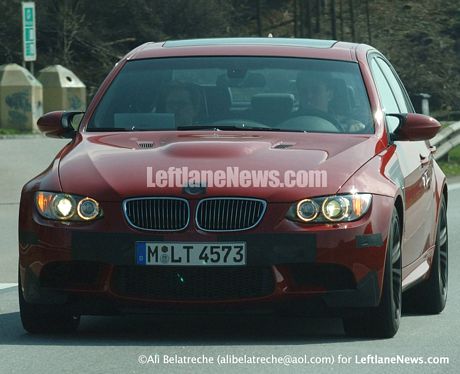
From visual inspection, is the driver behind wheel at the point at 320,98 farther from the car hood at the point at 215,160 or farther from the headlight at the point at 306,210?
the headlight at the point at 306,210

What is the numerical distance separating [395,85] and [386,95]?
0.65m

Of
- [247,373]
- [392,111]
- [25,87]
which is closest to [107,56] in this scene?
[25,87]

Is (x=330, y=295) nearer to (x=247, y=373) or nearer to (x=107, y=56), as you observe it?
(x=247, y=373)

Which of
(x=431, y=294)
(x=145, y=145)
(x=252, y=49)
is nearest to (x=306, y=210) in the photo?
(x=145, y=145)

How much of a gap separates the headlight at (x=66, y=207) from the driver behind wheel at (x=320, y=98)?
157 centimetres

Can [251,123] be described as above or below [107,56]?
above

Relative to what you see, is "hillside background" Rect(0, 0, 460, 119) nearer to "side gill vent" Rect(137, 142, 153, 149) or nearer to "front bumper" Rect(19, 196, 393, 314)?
"side gill vent" Rect(137, 142, 153, 149)

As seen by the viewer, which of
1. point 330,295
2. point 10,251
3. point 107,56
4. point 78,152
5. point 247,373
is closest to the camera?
point 247,373

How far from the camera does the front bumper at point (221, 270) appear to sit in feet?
23.0

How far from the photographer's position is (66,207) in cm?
715

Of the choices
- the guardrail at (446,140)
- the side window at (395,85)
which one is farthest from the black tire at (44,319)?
the guardrail at (446,140)

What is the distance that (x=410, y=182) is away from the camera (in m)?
8.14

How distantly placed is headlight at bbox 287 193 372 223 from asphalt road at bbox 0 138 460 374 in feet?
1.93

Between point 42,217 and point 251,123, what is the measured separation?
1438 mm
